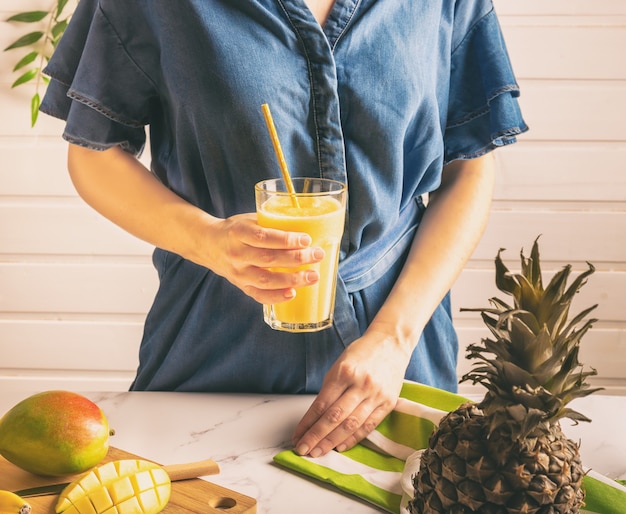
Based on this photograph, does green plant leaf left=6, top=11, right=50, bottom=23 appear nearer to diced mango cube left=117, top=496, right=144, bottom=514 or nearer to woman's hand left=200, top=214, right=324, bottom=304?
woman's hand left=200, top=214, right=324, bottom=304

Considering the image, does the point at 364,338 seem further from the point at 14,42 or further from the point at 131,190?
the point at 14,42

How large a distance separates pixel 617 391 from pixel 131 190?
228 centimetres

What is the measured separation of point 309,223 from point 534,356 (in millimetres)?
387

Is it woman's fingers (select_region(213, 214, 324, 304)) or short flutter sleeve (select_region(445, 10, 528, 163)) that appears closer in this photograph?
woman's fingers (select_region(213, 214, 324, 304))

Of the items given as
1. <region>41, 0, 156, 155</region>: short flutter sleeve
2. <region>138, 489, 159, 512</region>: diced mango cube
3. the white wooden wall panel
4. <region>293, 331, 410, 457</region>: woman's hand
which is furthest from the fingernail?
the white wooden wall panel

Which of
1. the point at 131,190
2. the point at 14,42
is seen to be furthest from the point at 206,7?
the point at 14,42

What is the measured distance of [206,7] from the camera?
1247mm

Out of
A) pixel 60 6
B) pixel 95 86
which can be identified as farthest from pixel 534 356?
pixel 60 6

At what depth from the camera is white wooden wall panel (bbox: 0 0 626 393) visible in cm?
261

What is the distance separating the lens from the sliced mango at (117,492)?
0.96 meters

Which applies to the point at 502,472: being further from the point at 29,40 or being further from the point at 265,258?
the point at 29,40

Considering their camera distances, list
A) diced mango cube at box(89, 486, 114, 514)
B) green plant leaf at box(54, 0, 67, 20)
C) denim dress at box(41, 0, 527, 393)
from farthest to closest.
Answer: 1. green plant leaf at box(54, 0, 67, 20)
2. denim dress at box(41, 0, 527, 393)
3. diced mango cube at box(89, 486, 114, 514)

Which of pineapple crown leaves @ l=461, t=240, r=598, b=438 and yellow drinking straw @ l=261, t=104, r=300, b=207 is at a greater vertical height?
yellow drinking straw @ l=261, t=104, r=300, b=207

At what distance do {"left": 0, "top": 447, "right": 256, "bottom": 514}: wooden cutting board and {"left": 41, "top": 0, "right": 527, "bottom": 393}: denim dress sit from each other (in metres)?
0.39
